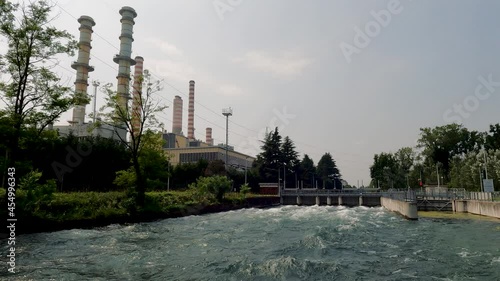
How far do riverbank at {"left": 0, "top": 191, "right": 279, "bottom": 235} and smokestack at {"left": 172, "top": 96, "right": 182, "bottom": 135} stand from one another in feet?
203

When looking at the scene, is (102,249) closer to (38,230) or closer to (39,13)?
(38,230)

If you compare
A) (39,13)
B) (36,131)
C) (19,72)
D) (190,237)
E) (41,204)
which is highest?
(39,13)

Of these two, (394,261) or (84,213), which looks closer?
(394,261)

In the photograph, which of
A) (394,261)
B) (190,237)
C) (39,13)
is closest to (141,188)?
(190,237)

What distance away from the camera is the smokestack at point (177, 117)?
305 feet

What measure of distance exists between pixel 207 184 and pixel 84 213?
1870cm

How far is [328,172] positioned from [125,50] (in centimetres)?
7889

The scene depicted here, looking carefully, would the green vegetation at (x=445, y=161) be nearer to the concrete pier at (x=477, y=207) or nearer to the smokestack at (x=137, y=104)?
the concrete pier at (x=477, y=207)

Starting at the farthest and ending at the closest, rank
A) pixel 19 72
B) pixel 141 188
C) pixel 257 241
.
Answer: pixel 141 188 < pixel 19 72 < pixel 257 241

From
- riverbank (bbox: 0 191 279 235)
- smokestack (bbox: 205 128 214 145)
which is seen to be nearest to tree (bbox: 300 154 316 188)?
smokestack (bbox: 205 128 214 145)

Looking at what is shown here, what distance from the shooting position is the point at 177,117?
310 feet

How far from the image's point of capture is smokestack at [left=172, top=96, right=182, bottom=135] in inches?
3659

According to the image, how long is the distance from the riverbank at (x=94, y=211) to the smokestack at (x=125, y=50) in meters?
44.3

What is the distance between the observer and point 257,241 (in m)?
14.3
